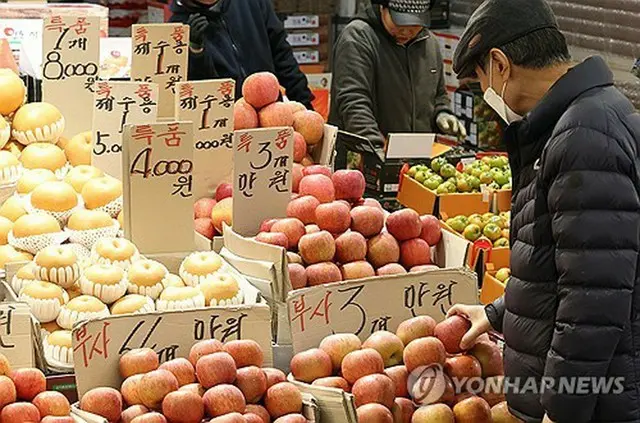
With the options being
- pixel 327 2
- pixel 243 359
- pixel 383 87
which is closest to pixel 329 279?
pixel 243 359

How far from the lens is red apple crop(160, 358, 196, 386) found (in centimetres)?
230

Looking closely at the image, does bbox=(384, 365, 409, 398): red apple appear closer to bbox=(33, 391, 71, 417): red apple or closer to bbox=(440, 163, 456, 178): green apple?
bbox=(33, 391, 71, 417): red apple

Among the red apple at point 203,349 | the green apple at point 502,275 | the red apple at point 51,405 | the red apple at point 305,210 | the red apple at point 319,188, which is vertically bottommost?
the green apple at point 502,275

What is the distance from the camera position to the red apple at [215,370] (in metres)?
2.28

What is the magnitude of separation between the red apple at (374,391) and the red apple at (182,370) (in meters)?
0.36

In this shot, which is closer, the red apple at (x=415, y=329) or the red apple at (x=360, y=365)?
the red apple at (x=360, y=365)

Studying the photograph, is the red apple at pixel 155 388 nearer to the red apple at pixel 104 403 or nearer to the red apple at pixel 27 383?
the red apple at pixel 104 403

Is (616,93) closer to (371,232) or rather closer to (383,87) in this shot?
(371,232)

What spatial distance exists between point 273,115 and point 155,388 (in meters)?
1.37

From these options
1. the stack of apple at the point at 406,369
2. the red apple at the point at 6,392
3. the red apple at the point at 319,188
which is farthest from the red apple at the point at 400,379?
the red apple at the point at 6,392

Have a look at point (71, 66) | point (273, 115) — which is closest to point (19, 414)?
point (273, 115)

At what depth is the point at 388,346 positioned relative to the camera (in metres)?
2.52

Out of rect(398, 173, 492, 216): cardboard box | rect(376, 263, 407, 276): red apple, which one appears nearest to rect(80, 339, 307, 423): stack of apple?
rect(376, 263, 407, 276): red apple

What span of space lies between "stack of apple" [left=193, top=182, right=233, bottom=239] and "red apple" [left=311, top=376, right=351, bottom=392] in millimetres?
807
